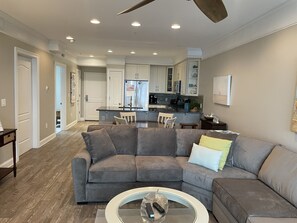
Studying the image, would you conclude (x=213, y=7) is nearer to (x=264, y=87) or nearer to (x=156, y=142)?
(x=264, y=87)

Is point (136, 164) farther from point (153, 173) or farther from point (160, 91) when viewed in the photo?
point (160, 91)

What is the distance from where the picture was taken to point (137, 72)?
8.31 metres

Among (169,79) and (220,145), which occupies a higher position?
(169,79)

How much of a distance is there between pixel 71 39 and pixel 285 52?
439cm

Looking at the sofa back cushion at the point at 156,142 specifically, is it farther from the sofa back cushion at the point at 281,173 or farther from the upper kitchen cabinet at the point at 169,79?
the upper kitchen cabinet at the point at 169,79

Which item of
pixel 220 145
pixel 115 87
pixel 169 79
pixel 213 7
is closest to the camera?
pixel 213 7

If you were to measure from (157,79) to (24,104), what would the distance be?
5.00 meters

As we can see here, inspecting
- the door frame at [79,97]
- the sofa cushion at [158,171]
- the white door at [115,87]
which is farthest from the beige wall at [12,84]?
the sofa cushion at [158,171]

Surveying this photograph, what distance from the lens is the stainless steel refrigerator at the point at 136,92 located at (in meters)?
Result: 8.30

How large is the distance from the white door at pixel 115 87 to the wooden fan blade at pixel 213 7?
6565 millimetres

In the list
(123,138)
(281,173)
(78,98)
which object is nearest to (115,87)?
(78,98)

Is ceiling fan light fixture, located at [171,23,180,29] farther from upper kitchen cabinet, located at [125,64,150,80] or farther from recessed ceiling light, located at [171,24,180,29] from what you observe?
upper kitchen cabinet, located at [125,64,150,80]

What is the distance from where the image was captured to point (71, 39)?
17.4ft

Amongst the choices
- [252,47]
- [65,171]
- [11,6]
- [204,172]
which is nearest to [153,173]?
[204,172]
